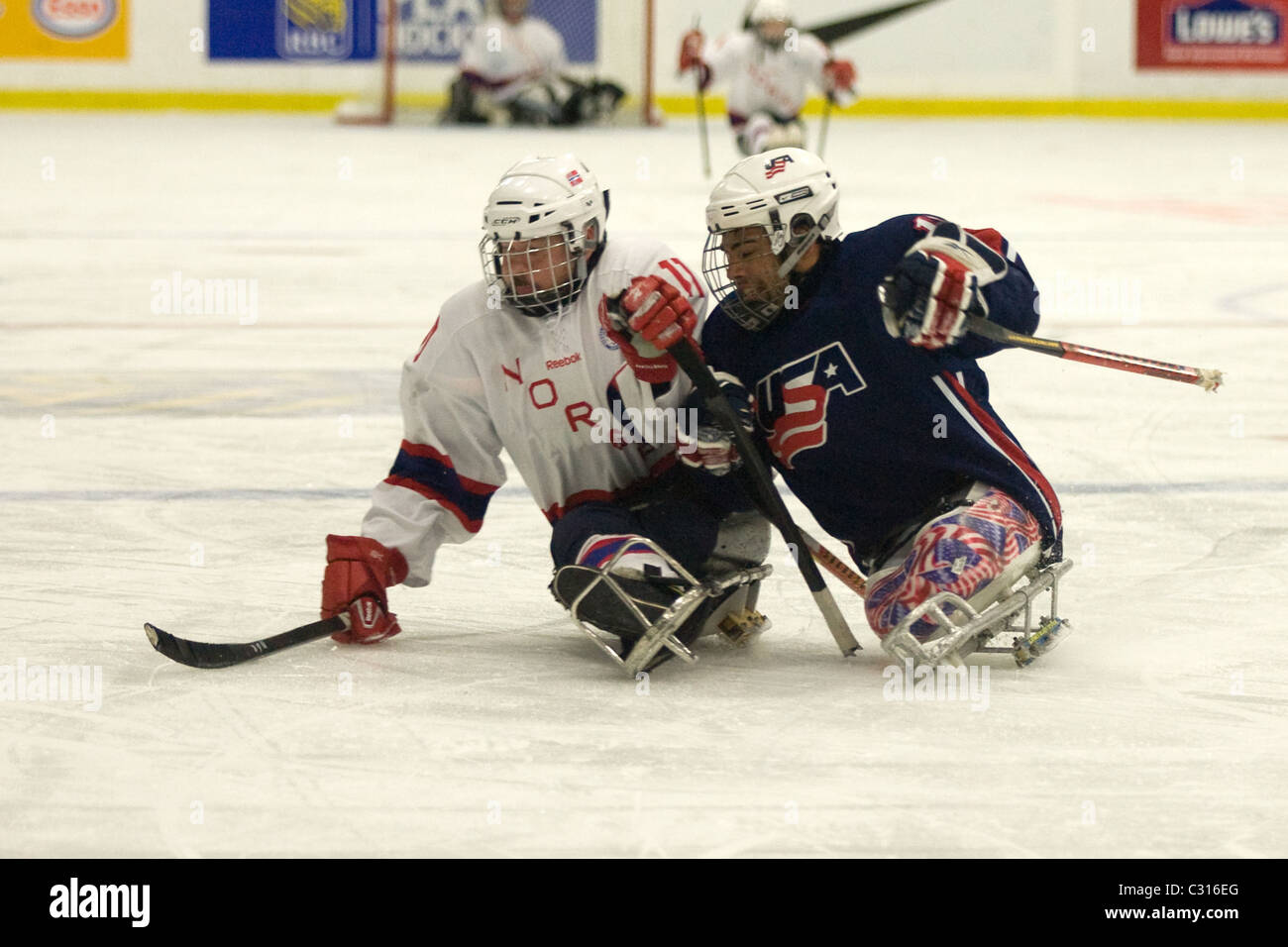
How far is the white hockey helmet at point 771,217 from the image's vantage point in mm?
3000

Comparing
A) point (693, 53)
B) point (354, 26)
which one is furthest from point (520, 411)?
point (354, 26)

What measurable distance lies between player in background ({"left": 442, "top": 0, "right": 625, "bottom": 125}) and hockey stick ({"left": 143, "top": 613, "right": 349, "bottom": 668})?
14.6 metres

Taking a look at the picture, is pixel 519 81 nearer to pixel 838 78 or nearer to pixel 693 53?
pixel 693 53

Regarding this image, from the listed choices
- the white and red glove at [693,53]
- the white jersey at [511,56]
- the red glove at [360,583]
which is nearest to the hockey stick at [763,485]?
the red glove at [360,583]

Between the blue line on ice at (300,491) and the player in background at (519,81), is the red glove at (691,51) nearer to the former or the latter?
the player in background at (519,81)

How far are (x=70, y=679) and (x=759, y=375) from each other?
119 centimetres

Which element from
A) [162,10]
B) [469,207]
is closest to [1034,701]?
[469,207]

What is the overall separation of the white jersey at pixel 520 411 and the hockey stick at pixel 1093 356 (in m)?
0.48

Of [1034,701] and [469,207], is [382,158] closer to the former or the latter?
[469,207]

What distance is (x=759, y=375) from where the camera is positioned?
3.14 m

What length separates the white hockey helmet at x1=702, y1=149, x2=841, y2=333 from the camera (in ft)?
9.84

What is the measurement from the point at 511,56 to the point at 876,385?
14974 mm

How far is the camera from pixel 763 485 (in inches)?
122

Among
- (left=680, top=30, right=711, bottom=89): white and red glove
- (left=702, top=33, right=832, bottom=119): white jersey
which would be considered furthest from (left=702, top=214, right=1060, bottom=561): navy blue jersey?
(left=702, top=33, right=832, bottom=119): white jersey
